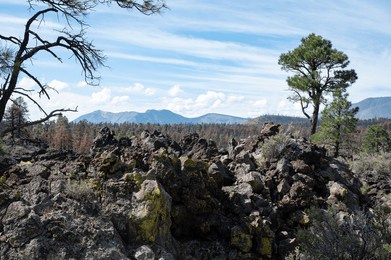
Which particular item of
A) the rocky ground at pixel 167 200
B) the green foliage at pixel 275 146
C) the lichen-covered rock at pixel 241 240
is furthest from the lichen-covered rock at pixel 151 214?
the green foliage at pixel 275 146

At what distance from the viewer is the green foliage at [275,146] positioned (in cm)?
1767

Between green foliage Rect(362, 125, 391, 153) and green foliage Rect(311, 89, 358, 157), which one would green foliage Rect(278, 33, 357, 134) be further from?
green foliage Rect(362, 125, 391, 153)

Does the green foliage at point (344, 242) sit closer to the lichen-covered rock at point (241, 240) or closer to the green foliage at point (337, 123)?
the lichen-covered rock at point (241, 240)

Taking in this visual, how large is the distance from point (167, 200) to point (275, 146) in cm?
802

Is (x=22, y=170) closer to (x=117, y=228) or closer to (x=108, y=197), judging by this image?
(x=108, y=197)

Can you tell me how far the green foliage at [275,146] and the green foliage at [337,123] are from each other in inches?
673

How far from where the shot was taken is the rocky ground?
30.4 feet

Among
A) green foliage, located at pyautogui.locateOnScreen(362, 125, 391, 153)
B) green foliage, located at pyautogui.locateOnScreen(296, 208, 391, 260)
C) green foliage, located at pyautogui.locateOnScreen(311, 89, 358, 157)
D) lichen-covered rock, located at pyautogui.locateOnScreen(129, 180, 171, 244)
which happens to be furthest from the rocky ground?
green foliage, located at pyautogui.locateOnScreen(362, 125, 391, 153)

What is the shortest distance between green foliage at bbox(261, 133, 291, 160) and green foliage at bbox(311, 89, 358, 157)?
17.1 m

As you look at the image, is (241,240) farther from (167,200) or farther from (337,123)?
(337,123)

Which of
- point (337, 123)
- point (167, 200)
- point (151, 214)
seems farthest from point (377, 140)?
point (151, 214)

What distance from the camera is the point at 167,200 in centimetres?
1132

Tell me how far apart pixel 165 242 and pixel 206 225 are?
83.4 inches

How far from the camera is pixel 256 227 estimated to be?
12844mm
